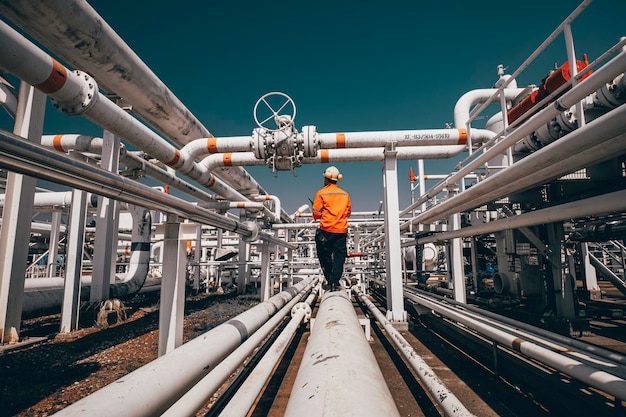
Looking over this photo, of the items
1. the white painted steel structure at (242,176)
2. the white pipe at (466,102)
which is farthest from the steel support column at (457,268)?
the white pipe at (466,102)

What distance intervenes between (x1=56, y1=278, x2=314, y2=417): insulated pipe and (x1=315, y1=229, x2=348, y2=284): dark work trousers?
1876mm

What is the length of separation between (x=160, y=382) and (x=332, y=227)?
2.69 metres

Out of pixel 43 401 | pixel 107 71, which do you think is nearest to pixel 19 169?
pixel 43 401

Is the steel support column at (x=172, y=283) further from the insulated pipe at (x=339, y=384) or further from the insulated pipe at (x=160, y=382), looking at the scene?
the insulated pipe at (x=339, y=384)

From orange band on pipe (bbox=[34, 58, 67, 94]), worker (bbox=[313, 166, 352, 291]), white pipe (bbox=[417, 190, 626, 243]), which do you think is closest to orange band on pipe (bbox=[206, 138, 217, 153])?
worker (bbox=[313, 166, 352, 291])

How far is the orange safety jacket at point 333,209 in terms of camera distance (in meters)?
3.70

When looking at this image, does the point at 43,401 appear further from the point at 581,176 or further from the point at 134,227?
the point at 581,176

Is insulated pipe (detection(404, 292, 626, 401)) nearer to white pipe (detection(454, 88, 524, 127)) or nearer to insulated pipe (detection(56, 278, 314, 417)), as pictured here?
insulated pipe (detection(56, 278, 314, 417))

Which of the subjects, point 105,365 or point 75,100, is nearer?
point 75,100

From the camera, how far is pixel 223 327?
2002mm

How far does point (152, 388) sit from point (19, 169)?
90cm

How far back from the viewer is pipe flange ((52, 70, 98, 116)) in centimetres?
229

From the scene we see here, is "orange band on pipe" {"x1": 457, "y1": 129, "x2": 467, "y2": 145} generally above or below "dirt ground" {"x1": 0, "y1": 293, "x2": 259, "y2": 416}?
above

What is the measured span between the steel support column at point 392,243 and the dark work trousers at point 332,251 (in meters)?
0.52
